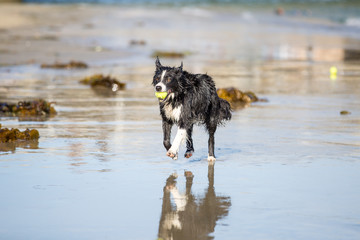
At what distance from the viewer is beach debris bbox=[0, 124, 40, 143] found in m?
10.9

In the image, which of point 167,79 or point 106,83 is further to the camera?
point 106,83

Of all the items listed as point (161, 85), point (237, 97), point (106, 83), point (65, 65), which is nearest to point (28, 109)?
point (237, 97)

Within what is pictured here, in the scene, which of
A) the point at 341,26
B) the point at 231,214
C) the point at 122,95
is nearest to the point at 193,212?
the point at 231,214

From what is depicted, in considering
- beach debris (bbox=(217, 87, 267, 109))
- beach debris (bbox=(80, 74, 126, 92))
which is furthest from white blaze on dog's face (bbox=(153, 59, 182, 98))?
beach debris (bbox=(80, 74, 126, 92))

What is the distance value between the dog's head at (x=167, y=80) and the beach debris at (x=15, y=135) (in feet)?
9.59

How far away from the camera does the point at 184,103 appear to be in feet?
30.7

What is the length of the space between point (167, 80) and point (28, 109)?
590 centimetres

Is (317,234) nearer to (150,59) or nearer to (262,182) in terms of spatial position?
(262,182)

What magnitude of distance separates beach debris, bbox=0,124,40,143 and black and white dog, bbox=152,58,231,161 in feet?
8.41

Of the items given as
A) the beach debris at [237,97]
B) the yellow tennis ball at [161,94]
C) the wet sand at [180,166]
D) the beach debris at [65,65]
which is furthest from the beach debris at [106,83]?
the yellow tennis ball at [161,94]

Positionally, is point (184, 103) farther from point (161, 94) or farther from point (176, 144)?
point (176, 144)

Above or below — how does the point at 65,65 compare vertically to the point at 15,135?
above

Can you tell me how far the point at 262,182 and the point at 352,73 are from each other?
54.0 feet

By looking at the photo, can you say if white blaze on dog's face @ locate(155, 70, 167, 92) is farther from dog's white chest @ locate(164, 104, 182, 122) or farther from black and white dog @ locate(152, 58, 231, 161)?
dog's white chest @ locate(164, 104, 182, 122)
